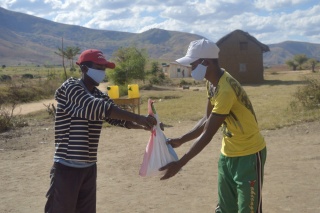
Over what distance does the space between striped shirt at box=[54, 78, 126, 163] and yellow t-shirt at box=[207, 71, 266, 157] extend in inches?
32.4

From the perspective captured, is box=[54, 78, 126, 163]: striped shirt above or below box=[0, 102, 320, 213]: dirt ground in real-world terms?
above

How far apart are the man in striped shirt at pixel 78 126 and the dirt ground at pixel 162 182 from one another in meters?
2.20

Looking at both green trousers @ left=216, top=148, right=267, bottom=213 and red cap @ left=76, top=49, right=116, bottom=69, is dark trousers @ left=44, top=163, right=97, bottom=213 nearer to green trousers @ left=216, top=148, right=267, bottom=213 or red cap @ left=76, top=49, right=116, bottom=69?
red cap @ left=76, top=49, right=116, bottom=69

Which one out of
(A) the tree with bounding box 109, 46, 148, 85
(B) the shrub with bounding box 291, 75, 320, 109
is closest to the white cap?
(B) the shrub with bounding box 291, 75, 320, 109

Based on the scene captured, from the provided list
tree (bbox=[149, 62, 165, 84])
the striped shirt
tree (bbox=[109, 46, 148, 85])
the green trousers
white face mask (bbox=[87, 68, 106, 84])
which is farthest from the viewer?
tree (bbox=[149, 62, 165, 84])

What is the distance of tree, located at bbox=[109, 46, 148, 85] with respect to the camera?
33.3 metres

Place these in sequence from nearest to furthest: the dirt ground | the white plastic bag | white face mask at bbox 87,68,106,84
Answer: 1. white face mask at bbox 87,68,106,84
2. the white plastic bag
3. the dirt ground

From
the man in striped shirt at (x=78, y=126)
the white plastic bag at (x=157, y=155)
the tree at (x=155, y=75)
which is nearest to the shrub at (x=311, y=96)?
the white plastic bag at (x=157, y=155)

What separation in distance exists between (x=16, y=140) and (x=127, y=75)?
22703 mm

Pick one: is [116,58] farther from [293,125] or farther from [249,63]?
[293,125]

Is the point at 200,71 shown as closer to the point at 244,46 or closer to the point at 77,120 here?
the point at 77,120

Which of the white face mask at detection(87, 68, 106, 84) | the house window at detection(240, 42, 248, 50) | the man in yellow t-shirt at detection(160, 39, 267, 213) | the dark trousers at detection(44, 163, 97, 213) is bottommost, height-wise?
the dark trousers at detection(44, 163, 97, 213)

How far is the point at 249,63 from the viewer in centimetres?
3856

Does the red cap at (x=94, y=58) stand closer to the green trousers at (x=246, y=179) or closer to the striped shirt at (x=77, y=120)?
the striped shirt at (x=77, y=120)
